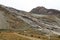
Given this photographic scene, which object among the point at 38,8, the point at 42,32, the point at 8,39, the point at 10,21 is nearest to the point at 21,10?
the point at 38,8

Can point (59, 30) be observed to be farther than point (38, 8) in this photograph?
No

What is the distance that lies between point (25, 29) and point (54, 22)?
12.0 metres

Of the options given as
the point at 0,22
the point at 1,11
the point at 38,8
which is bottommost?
the point at 0,22

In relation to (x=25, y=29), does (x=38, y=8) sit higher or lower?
Answer: higher

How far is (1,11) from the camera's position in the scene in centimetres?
3722

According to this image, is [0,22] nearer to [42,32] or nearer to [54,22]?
[42,32]

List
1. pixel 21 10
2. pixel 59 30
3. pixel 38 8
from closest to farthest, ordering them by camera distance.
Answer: pixel 59 30, pixel 21 10, pixel 38 8

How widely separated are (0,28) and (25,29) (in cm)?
431

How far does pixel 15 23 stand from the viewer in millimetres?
34062

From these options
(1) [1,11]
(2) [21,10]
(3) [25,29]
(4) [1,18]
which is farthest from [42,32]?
(2) [21,10]

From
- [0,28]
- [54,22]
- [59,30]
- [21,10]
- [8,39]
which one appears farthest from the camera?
[21,10]

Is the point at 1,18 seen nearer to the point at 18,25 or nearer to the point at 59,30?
the point at 18,25

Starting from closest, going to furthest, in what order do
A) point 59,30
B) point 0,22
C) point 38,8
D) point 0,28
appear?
1. point 0,28
2. point 0,22
3. point 59,30
4. point 38,8

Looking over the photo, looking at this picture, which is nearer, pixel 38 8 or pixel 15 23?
pixel 15 23
